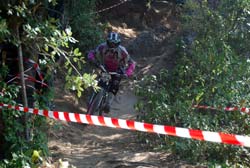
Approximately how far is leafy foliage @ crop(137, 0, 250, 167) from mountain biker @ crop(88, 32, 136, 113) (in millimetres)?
484

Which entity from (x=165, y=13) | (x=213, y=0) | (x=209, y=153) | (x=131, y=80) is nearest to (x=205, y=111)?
(x=209, y=153)

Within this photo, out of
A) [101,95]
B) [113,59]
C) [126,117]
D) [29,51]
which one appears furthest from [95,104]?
[29,51]

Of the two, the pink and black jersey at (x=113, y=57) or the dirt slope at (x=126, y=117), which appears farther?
the pink and black jersey at (x=113, y=57)

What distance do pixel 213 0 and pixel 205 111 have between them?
5452mm

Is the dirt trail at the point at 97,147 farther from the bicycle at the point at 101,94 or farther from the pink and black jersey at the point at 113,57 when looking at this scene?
the pink and black jersey at the point at 113,57

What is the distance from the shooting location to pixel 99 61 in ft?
25.2

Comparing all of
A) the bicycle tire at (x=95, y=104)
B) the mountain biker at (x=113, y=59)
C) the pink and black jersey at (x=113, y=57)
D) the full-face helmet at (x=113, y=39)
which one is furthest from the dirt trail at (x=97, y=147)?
the full-face helmet at (x=113, y=39)

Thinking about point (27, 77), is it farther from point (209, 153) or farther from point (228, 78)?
point (228, 78)

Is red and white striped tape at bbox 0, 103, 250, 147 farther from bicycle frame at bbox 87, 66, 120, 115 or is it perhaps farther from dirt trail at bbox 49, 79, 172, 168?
bicycle frame at bbox 87, 66, 120, 115

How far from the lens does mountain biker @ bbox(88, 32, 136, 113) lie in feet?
24.8

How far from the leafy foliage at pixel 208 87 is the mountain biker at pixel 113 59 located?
1.59 feet

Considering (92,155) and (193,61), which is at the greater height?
(193,61)

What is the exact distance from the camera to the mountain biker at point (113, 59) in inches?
298

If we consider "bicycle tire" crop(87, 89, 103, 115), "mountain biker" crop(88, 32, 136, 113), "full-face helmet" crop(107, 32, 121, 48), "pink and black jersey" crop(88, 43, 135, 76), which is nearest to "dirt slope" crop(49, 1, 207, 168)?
"bicycle tire" crop(87, 89, 103, 115)
